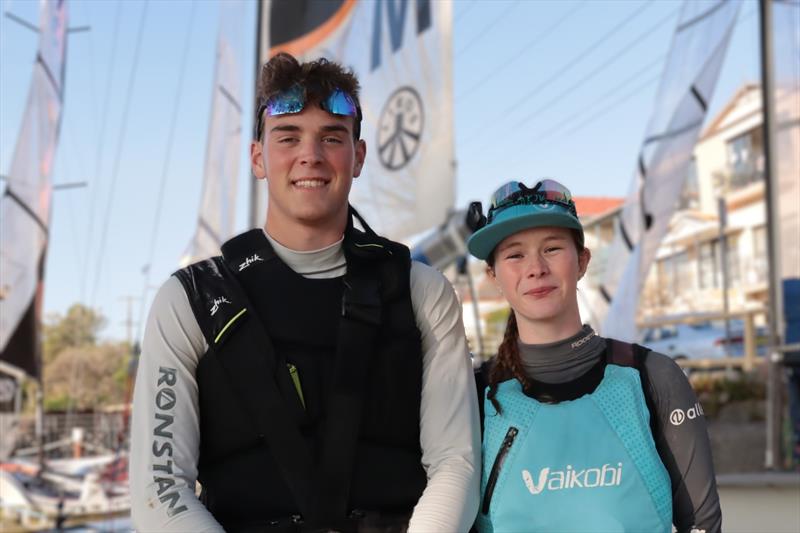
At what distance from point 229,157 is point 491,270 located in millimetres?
9543

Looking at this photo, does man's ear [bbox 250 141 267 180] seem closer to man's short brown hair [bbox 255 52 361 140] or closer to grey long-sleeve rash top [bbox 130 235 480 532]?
man's short brown hair [bbox 255 52 361 140]

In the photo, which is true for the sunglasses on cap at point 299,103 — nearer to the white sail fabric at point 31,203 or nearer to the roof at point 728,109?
the white sail fabric at point 31,203

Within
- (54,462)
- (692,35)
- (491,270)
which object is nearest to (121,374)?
(54,462)

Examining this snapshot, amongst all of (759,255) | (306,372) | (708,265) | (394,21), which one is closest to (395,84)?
(394,21)

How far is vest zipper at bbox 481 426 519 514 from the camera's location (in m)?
1.60

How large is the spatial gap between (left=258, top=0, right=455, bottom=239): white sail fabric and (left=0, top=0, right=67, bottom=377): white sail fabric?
3219 millimetres

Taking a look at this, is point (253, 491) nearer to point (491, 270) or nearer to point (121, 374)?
point (491, 270)

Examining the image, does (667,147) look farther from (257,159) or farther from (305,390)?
(305,390)

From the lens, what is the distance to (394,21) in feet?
32.3

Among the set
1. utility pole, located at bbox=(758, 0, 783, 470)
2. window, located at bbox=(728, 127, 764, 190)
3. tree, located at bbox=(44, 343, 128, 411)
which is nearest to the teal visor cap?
utility pole, located at bbox=(758, 0, 783, 470)

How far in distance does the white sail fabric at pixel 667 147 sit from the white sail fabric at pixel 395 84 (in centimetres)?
211

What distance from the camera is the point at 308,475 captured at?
1381 millimetres

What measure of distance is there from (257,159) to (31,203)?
400 inches

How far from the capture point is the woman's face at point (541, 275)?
1651mm
